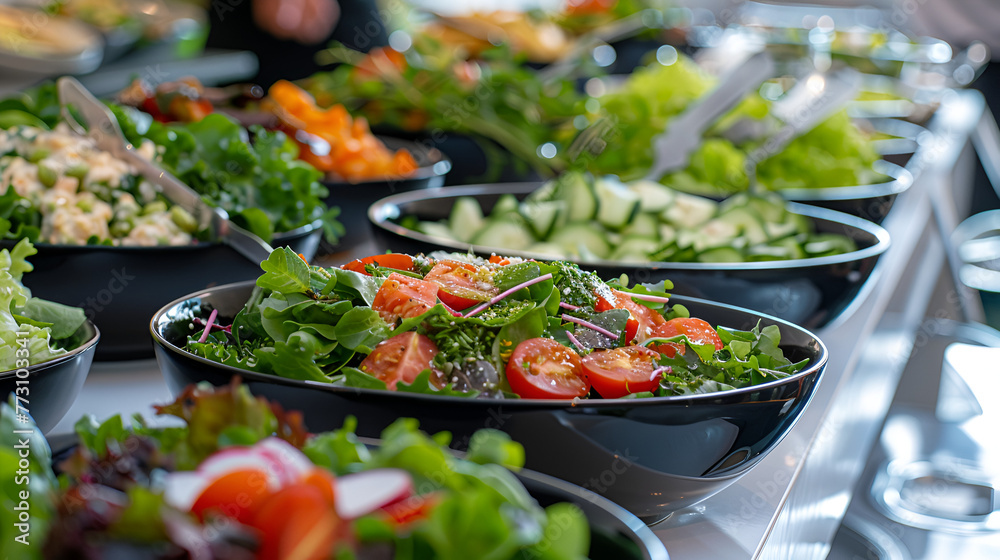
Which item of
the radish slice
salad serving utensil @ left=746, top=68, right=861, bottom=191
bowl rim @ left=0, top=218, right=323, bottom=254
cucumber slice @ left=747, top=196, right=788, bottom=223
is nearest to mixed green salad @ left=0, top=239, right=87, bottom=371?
bowl rim @ left=0, top=218, right=323, bottom=254

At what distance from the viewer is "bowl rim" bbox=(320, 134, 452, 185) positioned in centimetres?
162

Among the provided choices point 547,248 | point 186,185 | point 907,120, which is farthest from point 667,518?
point 907,120

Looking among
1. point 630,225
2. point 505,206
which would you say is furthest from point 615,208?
point 505,206

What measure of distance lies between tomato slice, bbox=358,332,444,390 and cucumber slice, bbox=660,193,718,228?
3.26 ft

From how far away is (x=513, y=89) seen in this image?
96.8 inches

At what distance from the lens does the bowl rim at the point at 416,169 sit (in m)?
1.62

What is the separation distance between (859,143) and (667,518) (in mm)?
1888

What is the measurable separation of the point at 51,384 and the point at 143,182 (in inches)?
21.4

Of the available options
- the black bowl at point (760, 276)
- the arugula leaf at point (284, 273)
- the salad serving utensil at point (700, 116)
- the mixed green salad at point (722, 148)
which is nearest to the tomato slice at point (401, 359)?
the arugula leaf at point (284, 273)

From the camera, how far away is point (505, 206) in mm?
1654

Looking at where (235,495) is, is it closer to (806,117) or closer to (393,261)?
(393,261)

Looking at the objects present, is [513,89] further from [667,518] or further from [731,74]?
[667,518]

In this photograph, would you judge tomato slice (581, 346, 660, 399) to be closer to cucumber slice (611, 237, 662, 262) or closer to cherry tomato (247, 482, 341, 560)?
cherry tomato (247, 482, 341, 560)

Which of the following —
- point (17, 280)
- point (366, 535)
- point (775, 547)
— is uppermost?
point (366, 535)
